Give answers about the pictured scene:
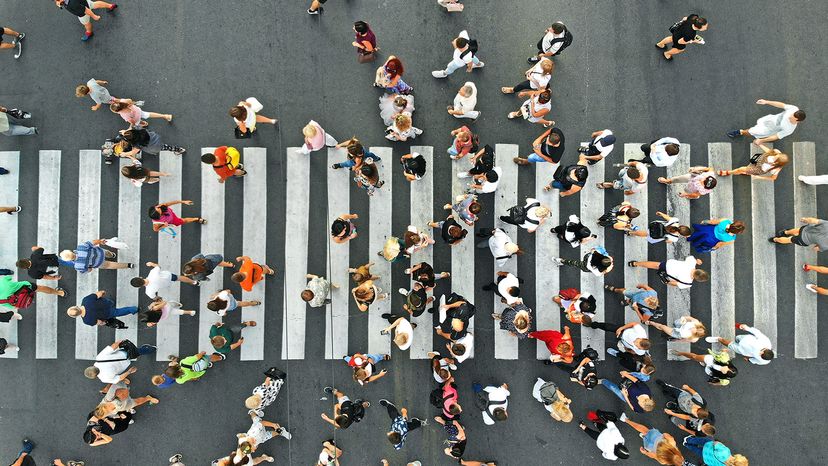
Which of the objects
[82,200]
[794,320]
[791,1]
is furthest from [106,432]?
[791,1]

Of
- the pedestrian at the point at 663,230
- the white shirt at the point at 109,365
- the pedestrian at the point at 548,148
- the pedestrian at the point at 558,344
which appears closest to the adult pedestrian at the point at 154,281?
the white shirt at the point at 109,365

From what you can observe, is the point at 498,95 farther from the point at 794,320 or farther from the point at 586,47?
the point at 794,320

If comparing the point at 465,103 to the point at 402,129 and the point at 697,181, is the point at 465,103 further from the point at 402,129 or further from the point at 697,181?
the point at 697,181

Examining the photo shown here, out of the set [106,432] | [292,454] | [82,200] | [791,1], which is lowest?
[292,454]

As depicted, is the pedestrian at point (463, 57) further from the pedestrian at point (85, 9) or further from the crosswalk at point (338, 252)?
the pedestrian at point (85, 9)

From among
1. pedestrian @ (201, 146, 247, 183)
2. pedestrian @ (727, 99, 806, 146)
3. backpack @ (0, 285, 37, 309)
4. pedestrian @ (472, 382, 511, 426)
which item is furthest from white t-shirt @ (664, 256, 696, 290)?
backpack @ (0, 285, 37, 309)

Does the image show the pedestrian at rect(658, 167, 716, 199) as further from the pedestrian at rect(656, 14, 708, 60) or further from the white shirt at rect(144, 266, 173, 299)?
the white shirt at rect(144, 266, 173, 299)
